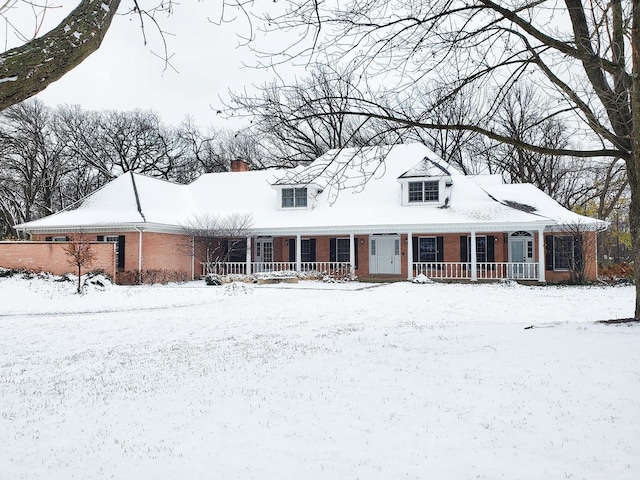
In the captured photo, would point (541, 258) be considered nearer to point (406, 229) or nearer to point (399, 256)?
point (406, 229)

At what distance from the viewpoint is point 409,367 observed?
260 inches

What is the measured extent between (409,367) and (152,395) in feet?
10.4

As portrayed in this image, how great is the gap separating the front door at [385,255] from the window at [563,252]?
711 centimetres

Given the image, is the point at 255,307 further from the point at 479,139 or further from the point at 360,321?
the point at 479,139

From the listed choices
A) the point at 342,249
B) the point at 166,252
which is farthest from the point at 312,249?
the point at 166,252

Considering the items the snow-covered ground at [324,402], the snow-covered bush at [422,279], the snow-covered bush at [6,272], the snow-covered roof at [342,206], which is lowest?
the snow-covered ground at [324,402]

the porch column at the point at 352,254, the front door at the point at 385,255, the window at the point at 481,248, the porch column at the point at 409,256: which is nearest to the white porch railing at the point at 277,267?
the porch column at the point at 352,254

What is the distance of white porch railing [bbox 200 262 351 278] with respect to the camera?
24969mm

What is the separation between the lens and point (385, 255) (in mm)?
25656

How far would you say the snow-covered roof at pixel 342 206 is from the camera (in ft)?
75.3

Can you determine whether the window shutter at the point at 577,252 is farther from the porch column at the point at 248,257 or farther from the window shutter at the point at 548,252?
the porch column at the point at 248,257

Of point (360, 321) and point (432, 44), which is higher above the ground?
point (432, 44)

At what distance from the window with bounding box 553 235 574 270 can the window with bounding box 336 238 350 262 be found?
31.9ft

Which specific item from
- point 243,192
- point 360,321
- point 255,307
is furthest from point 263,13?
point 243,192
